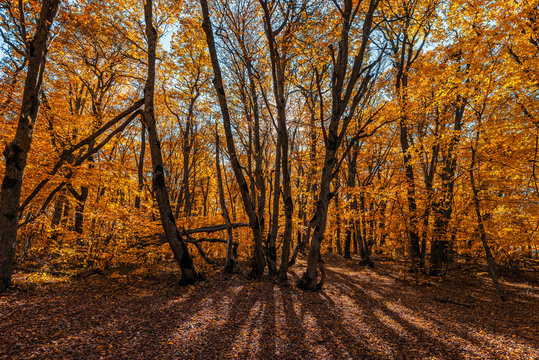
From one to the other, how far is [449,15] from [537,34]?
13.6 ft

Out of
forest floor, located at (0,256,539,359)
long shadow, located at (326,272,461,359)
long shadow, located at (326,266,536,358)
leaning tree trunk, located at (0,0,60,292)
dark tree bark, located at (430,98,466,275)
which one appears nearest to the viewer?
forest floor, located at (0,256,539,359)

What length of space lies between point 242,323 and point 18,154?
5.33 meters

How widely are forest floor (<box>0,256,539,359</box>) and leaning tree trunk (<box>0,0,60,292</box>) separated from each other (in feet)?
2.72

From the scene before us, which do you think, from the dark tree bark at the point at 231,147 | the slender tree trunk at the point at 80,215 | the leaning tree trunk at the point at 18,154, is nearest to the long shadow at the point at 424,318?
the dark tree bark at the point at 231,147

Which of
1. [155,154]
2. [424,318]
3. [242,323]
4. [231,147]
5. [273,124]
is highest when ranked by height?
[273,124]

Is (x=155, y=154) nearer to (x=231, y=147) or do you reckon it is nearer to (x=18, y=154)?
(x=231, y=147)

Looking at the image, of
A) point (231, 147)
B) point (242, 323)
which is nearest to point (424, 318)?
point (242, 323)

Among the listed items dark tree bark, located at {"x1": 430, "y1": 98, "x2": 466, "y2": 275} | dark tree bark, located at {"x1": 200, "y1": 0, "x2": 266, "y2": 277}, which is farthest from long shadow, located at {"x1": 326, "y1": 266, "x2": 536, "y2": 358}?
dark tree bark, located at {"x1": 430, "y1": 98, "x2": 466, "y2": 275}

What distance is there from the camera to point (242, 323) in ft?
13.8

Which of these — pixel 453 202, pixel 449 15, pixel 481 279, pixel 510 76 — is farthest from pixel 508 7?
pixel 481 279

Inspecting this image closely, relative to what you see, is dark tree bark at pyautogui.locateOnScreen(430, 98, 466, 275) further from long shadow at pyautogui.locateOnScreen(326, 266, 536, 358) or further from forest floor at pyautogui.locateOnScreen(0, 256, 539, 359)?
long shadow at pyautogui.locateOnScreen(326, 266, 536, 358)

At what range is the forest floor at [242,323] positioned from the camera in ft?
10.5

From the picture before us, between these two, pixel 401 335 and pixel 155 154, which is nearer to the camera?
pixel 401 335

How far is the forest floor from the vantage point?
10.5 feet
